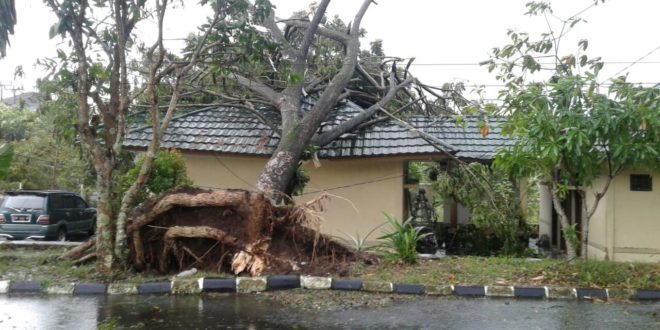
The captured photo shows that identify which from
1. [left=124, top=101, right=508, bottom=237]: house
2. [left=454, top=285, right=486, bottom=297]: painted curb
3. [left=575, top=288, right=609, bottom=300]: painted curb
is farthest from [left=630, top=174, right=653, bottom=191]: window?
[left=454, top=285, right=486, bottom=297]: painted curb

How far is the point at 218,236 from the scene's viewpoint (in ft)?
33.2

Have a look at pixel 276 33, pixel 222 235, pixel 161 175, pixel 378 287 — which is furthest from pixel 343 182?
pixel 378 287

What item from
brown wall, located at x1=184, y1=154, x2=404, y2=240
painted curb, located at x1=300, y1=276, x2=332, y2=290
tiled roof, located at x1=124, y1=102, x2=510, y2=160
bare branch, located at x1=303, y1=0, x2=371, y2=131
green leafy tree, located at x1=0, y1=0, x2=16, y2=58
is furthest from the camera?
brown wall, located at x1=184, y1=154, x2=404, y2=240

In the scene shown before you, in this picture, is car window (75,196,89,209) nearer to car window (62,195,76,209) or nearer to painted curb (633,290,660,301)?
car window (62,195,76,209)

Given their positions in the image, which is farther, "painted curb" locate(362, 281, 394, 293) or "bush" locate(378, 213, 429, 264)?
"bush" locate(378, 213, 429, 264)

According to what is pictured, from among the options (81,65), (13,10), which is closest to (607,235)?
(81,65)

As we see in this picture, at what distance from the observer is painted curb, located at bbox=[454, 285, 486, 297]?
30.5 ft

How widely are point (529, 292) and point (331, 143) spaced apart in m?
6.06

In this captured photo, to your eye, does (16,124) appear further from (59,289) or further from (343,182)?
(59,289)

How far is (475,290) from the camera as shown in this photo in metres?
9.31

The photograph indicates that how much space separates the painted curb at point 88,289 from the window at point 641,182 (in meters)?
10.5

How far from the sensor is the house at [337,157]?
13297mm

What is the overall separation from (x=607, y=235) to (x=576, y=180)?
2820 millimetres

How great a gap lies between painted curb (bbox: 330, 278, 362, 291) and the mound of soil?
1.73 feet
